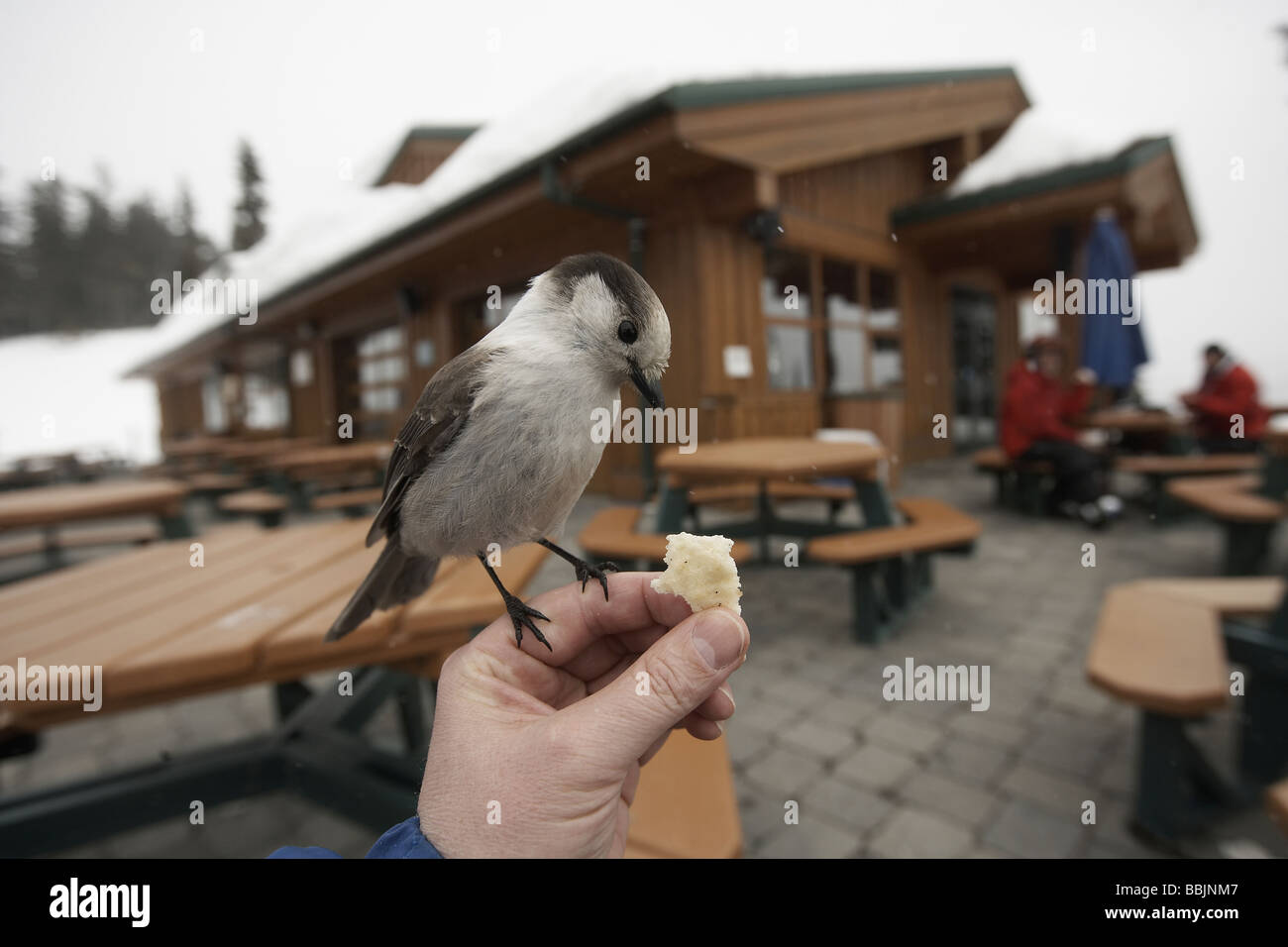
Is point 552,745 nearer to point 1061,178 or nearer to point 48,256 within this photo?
point 48,256

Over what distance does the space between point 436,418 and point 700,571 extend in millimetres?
307

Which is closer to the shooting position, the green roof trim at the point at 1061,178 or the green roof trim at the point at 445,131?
the green roof trim at the point at 445,131

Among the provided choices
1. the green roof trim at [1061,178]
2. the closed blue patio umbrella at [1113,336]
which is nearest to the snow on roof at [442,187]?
the closed blue patio umbrella at [1113,336]

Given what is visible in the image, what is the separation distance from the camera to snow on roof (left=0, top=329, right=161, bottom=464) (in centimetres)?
86

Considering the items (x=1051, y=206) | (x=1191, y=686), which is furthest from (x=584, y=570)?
(x=1051, y=206)

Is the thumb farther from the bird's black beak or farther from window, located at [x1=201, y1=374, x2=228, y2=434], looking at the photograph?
window, located at [x1=201, y1=374, x2=228, y2=434]

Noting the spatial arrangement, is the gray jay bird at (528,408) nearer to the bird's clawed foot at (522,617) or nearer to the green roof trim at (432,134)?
the bird's clawed foot at (522,617)

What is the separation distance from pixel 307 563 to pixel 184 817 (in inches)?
46.4

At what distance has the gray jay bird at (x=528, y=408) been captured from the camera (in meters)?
0.49

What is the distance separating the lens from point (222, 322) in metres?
0.97

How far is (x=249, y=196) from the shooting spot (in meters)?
0.61

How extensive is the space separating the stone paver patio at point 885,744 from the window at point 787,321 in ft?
1.20
